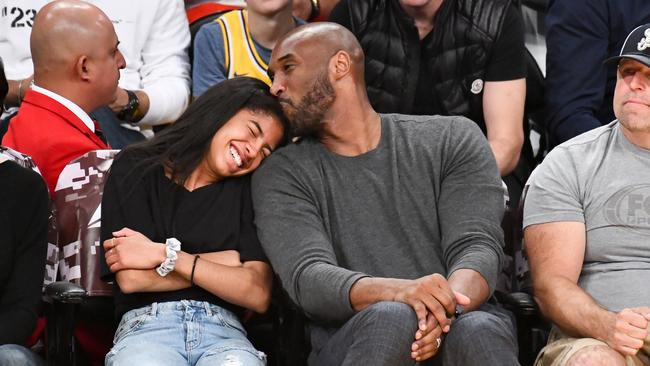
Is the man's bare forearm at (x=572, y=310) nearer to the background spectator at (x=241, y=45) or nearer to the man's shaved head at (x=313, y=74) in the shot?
the man's shaved head at (x=313, y=74)

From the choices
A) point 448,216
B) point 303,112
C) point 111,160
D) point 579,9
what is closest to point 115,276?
point 111,160

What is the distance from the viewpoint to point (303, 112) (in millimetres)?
3783

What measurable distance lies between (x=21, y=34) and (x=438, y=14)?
180 centimetres

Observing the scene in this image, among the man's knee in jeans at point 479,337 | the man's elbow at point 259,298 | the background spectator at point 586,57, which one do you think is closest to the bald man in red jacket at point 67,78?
the man's elbow at point 259,298

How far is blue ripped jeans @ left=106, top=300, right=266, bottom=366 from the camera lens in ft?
10.7

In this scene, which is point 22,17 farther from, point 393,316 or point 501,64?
point 393,316

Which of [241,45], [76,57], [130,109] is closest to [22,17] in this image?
[130,109]

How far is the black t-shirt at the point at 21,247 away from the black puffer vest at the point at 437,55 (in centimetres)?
156

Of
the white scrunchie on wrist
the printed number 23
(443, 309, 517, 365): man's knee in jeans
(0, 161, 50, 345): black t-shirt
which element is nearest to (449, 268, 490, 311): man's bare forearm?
(443, 309, 517, 365): man's knee in jeans

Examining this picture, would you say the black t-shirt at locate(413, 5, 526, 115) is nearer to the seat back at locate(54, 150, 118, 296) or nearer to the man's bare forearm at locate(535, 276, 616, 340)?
the man's bare forearm at locate(535, 276, 616, 340)

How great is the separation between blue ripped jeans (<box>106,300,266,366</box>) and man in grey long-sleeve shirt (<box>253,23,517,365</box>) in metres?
0.22

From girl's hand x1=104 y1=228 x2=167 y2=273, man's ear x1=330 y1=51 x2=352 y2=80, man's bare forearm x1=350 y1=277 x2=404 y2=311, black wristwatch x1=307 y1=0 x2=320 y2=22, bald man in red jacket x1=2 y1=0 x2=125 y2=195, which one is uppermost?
man's ear x1=330 y1=51 x2=352 y2=80

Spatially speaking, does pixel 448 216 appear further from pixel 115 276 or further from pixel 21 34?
pixel 21 34

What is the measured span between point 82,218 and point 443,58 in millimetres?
1644
